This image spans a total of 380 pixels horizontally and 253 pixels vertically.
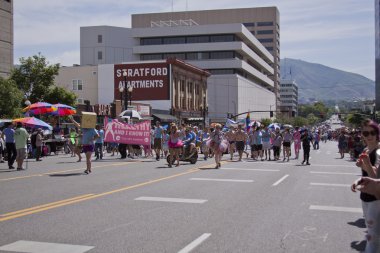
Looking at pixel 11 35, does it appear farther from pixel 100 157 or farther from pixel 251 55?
pixel 251 55

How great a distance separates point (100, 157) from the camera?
2498 centimetres

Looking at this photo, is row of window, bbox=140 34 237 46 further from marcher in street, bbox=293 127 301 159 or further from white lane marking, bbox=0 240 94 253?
white lane marking, bbox=0 240 94 253

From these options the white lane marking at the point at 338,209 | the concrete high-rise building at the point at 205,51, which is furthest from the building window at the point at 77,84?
the white lane marking at the point at 338,209

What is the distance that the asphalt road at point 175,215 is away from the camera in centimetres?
701

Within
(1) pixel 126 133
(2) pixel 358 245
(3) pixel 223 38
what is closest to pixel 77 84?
(3) pixel 223 38

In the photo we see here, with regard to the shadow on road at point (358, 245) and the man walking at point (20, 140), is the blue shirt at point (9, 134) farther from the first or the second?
the shadow on road at point (358, 245)

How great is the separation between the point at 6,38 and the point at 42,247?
184 ft

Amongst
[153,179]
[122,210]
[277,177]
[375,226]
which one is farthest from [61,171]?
[375,226]

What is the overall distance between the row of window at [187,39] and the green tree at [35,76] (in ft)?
169

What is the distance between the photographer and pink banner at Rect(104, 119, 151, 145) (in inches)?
1018

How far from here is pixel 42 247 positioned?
6684 mm

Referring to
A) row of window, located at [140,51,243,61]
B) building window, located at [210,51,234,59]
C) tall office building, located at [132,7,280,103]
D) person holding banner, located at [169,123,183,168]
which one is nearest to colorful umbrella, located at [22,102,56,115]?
person holding banner, located at [169,123,183,168]

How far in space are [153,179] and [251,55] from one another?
9309 cm

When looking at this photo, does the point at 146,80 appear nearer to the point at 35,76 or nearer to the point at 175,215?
the point at 35,76
